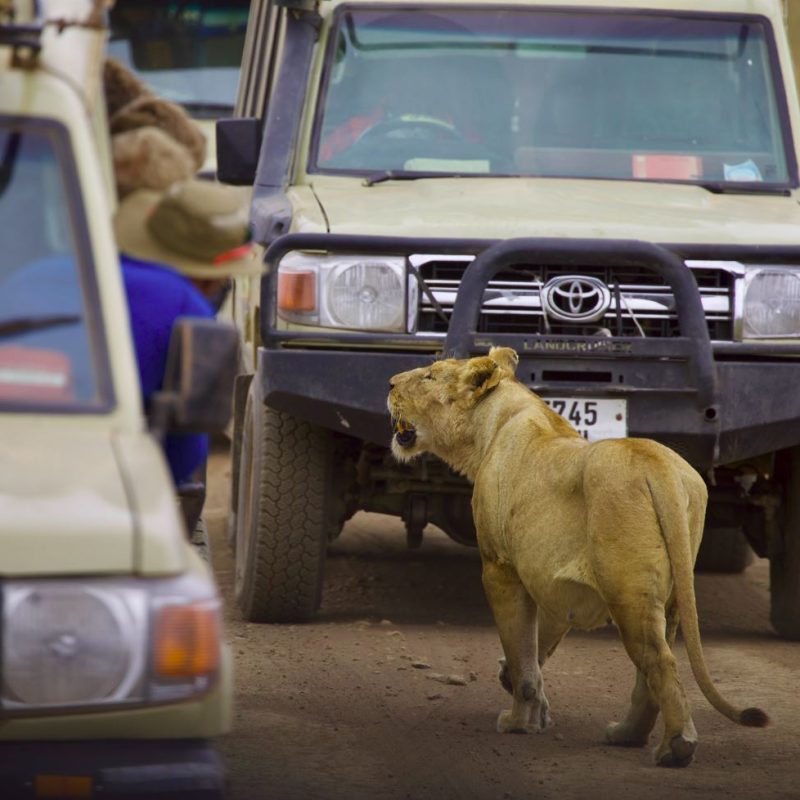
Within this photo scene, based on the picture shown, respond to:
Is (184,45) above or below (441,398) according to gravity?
above

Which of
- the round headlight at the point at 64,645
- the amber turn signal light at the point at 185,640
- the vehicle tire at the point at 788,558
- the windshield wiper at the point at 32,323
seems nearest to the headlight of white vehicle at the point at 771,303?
the vehicle tire at the point at 788,558

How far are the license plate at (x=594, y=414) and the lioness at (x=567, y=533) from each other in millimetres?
311

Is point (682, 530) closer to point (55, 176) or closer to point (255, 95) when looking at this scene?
point (55, 176)

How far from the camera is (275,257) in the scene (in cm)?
685

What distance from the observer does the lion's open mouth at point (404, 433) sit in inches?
264

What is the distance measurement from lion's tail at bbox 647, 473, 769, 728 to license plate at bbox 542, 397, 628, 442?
1203mm

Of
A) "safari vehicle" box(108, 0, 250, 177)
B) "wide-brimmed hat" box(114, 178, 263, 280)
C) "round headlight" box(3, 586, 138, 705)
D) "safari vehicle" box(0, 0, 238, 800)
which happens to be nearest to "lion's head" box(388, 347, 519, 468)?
"wide-brimmed hat" box(114, 178, 263, 280)

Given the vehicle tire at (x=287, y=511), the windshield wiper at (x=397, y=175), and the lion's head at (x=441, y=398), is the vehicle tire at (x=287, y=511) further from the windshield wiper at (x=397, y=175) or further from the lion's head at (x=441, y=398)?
the windshield wiper at (x=397, y=175)

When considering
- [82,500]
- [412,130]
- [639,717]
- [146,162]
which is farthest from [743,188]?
[82,500]

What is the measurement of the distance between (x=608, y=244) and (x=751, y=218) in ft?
2.49

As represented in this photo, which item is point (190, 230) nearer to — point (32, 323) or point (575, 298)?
point (32, 323)

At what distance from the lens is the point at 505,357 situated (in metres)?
6.56

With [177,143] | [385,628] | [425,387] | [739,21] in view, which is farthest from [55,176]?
[739,21]

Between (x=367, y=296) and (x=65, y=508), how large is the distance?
3599 mm
